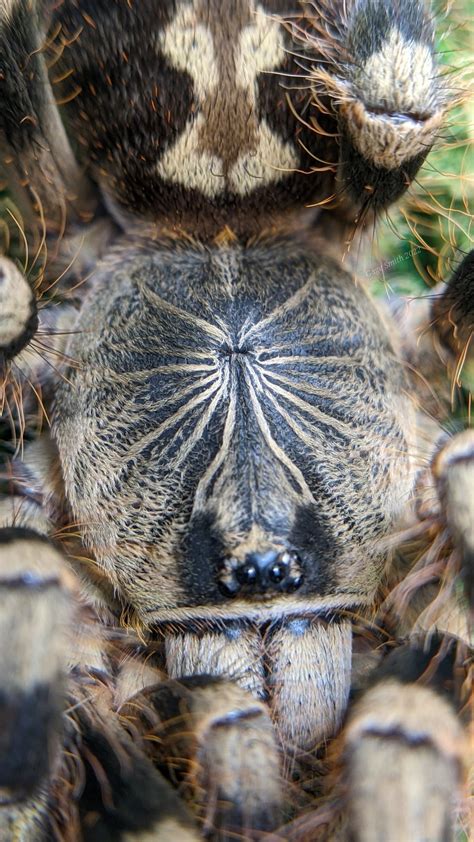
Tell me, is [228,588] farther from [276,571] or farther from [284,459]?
[284,459]

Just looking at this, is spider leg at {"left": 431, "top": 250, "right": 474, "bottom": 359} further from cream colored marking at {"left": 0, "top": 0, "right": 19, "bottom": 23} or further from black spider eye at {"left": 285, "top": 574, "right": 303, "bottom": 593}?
cream colored marking at {"left": 0, "top": 0, "right": 19, "bottom": 23}

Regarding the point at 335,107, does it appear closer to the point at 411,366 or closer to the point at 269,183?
the point at 269,183

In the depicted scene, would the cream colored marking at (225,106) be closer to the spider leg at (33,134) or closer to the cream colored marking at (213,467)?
the spider leg at (33,134)

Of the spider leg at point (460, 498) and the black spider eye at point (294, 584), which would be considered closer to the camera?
the spider leg at point (460, 498)

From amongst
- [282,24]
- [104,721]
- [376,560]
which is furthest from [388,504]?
[282,24]

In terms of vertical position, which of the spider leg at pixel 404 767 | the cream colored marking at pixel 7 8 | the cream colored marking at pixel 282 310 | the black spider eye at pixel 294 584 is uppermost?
the cream colored marking at pixel 7 8

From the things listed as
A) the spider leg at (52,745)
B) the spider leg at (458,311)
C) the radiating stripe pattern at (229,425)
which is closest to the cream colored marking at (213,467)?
the radiating stripe pattern at (229,425)

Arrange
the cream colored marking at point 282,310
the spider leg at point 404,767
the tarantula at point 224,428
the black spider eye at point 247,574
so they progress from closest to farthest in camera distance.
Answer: the spider leg at point 404,767, the tarantula at point 224,428, the black spider eye at point 247,574, the cream colored marking at point 282,310

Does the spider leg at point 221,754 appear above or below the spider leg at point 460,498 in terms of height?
below
